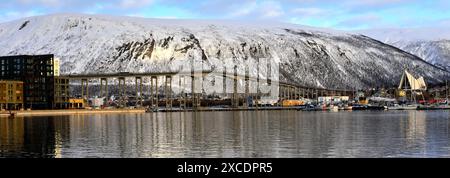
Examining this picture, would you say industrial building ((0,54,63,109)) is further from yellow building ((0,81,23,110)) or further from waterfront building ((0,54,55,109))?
yellow building ((0,81,23,110))

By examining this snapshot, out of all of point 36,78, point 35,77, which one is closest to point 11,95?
point 36,78

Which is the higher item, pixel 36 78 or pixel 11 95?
pixel 36 78

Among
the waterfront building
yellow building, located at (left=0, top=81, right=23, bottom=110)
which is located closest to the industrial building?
the waterfront building

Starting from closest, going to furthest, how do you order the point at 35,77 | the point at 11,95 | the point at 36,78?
the point at 11,95
the point at 36,78
the point at 35,77

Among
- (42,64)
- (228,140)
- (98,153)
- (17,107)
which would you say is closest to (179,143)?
(228,140)

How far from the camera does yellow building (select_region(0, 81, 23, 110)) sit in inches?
7106

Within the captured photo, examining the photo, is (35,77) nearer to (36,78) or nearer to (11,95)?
(36,78)

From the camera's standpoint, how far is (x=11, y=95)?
18375 cm

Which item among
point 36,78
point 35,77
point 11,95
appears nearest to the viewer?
point 11,95

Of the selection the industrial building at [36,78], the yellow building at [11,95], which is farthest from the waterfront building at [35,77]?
the yellow building at [11,95]

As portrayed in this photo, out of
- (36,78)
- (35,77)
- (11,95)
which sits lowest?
(11,95)
